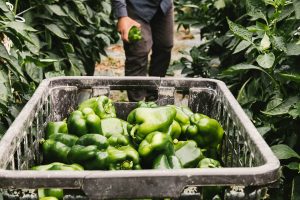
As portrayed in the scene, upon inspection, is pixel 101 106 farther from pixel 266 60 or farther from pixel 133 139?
pixel 266 60

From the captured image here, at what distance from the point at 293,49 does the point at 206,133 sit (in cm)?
62

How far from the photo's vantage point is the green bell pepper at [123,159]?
171 cm

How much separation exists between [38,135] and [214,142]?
66 centimetres

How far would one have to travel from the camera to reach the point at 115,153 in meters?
1.73

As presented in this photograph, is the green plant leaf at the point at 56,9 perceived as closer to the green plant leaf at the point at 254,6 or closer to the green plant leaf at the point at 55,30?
the green plant leaf at the point at 55,30

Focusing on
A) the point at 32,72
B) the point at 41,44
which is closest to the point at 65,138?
the point at 32,72

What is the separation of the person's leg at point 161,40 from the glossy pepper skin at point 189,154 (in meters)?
2.22

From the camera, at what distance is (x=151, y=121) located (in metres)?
1.97

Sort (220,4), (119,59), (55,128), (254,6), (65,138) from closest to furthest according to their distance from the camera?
(65,138) < (55,128) < (254,6) < (220,4) < (119,59)

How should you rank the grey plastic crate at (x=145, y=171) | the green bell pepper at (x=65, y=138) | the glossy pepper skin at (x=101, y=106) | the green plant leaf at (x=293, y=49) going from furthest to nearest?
the green plant leaf at (x=293, y=49)
the glossy pepper skin at (x=101, y=106)
the green bell pepper at (x=65, y=138)
the grey plastic crate at (x=145, y=171)

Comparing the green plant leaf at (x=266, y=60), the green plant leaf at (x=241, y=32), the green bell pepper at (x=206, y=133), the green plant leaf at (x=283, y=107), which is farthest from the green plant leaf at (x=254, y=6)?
the green bell pepper at (x=206, y=133)

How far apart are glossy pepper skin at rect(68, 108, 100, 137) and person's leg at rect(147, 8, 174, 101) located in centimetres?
210

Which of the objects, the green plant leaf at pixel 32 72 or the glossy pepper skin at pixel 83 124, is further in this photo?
the green plant leaf at pixel 32 72

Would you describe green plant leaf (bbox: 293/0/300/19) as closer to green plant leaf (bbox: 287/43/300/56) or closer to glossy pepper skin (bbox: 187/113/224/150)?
green plant leaf (bbox: 287/43/300/56)
